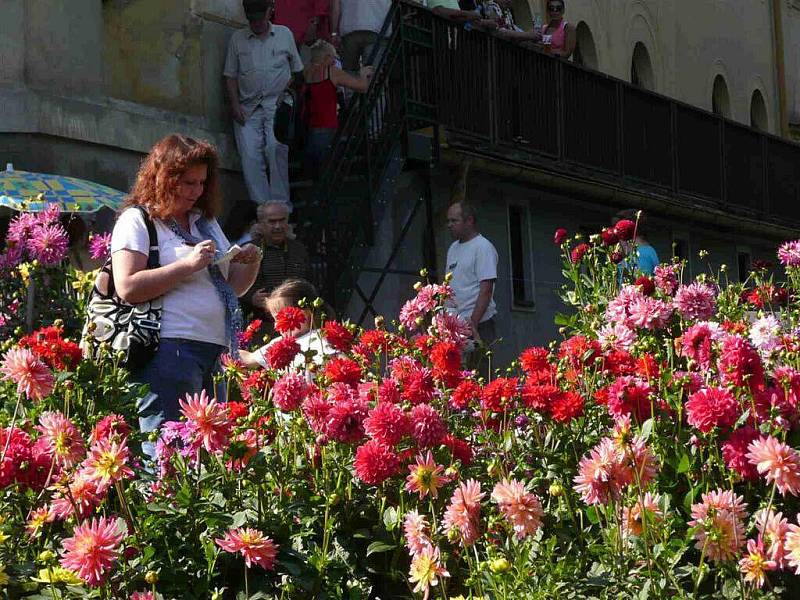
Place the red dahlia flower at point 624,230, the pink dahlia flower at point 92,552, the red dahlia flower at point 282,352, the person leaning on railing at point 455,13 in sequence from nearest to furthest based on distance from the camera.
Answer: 1. the pink dahlia flower at point 92,552
2. the red dahlia flower at point 282,352
3. the red dahlia flower at point 624,230
4. the person leaning on railing at point 455,13

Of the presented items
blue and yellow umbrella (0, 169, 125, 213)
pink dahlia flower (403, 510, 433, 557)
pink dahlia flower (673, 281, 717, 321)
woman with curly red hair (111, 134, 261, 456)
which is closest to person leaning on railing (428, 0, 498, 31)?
blue and yellow umbrella (0, 169, 125, 213)

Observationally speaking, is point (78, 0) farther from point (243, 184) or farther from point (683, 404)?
point (683, 404)

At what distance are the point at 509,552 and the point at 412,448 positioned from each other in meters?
0.53

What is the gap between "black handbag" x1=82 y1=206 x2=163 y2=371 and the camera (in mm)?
6293

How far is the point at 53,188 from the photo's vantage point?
10.9 meters

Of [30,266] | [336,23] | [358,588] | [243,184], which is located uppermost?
[336,23]

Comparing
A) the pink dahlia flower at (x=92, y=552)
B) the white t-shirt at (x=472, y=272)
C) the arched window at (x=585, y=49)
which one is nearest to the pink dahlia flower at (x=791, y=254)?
the white t-shirt at (x=472, y=272)

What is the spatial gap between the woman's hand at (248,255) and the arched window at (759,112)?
Answer: 26.9 meters

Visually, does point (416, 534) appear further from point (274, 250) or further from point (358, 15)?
point (358, 15)

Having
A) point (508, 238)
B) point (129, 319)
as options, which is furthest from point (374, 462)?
point (508, 238)

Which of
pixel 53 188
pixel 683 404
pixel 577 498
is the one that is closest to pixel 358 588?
pixel 577 498

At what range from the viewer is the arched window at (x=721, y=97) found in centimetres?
3066

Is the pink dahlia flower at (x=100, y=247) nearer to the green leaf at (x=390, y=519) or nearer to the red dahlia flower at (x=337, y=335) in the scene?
the red dahlia flower at (x=337, y=335)

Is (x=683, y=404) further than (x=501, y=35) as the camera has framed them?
No
